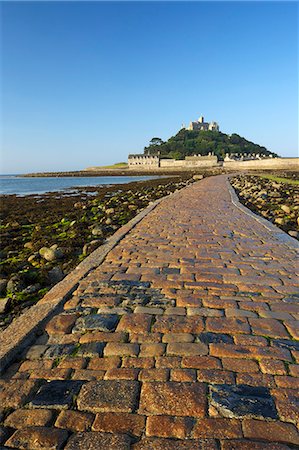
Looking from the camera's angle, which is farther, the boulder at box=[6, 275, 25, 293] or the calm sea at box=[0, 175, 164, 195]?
the calm sea at box=[0, 175, 164, 195]

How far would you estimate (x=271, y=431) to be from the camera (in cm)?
171

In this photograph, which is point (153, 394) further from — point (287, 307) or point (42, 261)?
point (42, 261)

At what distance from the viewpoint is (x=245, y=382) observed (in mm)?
2086

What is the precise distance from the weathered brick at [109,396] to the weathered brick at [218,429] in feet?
1.37

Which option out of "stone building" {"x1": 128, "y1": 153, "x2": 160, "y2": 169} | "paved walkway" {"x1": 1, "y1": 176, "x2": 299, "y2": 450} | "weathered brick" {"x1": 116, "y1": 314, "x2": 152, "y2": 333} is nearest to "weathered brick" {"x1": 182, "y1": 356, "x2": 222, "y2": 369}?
"paved walkway" {"x1": 1, "y1": 176, "x2": 299, "y2": 450}

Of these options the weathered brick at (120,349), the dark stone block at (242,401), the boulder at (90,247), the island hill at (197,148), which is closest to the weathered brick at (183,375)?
the dark stone block at (242,401)

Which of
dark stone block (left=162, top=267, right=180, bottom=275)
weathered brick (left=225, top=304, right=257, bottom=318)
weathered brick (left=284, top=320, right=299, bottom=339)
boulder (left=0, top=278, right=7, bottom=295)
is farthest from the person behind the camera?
boulder (left=0, top=278, right=7, bottom=295)

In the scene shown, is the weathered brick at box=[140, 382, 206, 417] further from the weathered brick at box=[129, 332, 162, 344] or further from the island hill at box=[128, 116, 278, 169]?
the island hill at box=[128, 116, 278, 169]

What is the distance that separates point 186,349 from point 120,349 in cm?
53

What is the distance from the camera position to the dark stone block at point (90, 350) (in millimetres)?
2434

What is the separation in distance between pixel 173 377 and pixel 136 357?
36 cm

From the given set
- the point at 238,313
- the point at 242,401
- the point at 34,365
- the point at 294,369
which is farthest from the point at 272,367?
the point at 34,365

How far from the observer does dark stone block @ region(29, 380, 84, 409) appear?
1.94 metres

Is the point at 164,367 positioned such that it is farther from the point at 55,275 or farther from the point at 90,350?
the point at 55,275
